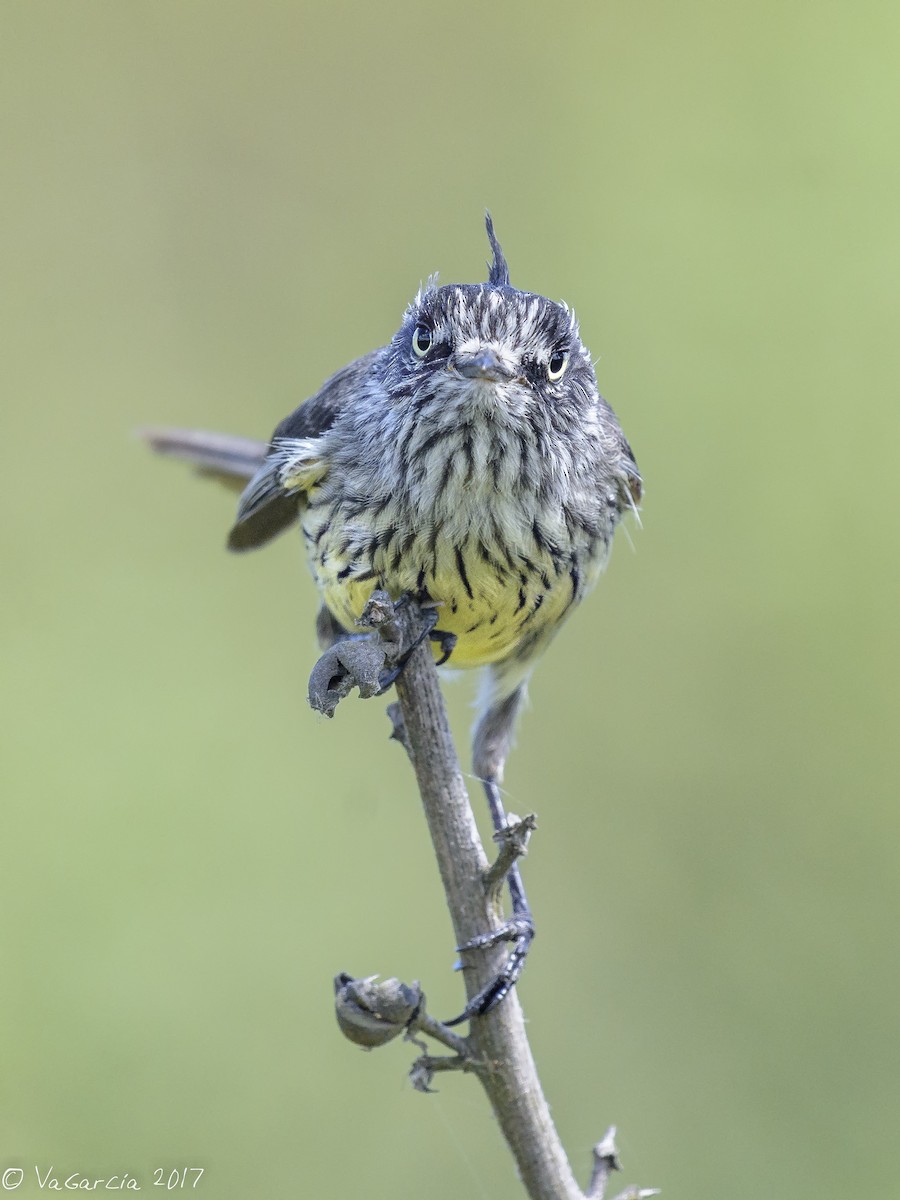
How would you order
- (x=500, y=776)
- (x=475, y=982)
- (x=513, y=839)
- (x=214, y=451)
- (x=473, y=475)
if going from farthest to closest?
(x=214, y=451), (x=500, y=776), (x=473, y=475), (x=475, y=982), (x=513, y=839)

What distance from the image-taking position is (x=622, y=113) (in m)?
8.14

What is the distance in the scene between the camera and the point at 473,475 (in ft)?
13.1

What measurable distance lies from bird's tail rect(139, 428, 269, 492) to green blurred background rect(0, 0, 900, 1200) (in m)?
1.32

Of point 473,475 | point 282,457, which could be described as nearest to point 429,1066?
point 473,475

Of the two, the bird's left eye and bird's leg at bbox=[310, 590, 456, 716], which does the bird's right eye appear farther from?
bird's leg at bbox=[310, 590, 456, 716]

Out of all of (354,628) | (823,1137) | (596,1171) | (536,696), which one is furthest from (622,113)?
(596,1171)

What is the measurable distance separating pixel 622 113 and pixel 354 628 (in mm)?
4831

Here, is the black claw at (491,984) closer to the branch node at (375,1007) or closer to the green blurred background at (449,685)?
the branch node at (375,1007)

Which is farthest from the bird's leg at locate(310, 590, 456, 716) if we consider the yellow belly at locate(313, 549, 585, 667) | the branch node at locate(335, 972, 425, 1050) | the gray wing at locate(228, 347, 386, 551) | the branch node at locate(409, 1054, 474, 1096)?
the gray wing at locate(228, 347, 386, 551)

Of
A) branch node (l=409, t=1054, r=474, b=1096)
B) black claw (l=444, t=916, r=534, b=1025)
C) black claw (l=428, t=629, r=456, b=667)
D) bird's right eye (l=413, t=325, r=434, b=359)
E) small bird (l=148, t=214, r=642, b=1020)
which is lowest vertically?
branch node (l=409, t=1054, r=474, b=1096)

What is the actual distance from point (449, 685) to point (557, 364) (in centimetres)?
239

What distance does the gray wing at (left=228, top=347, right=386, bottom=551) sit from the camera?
15.4 feet

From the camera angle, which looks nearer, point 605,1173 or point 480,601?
point 605,1173

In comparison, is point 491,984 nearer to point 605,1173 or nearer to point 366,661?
point 605,1173
